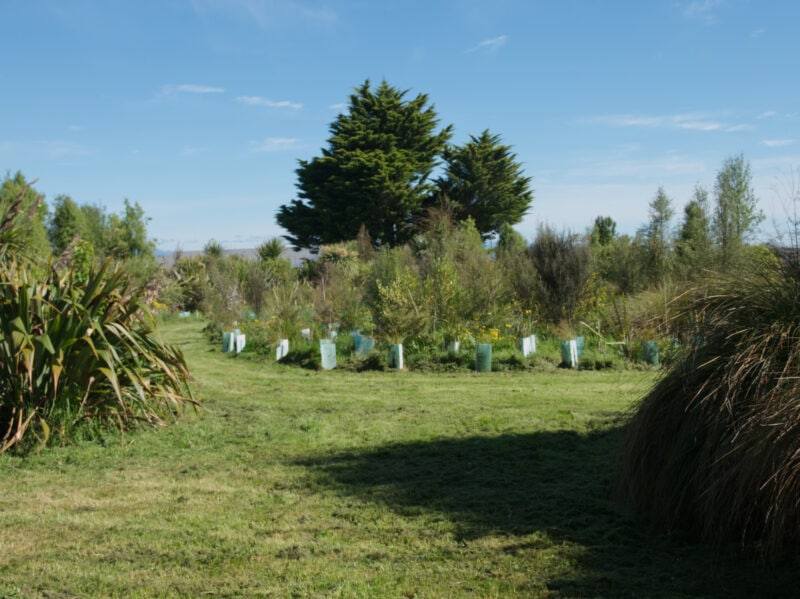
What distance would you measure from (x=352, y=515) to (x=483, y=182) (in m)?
34.2

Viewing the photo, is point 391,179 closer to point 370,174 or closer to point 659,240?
point 370,174

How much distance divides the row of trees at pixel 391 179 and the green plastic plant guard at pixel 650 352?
83.6 feet

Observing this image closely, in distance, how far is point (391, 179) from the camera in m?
35.4

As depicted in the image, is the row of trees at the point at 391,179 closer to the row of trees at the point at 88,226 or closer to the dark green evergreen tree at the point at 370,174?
the dark green evergreen tree at the point at 370,174

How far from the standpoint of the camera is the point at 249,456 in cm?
538

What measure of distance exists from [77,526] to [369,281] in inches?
391

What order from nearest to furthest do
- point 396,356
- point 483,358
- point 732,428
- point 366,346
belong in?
point 732,428 → point 483,358 → point 396,356 → point 366,346

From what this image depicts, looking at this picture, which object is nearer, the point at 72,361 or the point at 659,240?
the point at 72,361

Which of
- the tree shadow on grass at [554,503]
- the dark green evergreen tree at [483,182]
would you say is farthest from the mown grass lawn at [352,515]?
the dark green evergreen tree at [483,182]

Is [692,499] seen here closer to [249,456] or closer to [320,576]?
[320,576]

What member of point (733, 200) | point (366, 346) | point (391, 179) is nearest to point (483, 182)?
point (391, 179)

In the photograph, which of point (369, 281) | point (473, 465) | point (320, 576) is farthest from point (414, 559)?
point (369, 281)

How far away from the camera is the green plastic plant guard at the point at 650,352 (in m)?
9.56

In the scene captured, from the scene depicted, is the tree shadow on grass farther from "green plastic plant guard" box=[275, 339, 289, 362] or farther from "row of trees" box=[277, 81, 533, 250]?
"row of trees" box=[277, 81, 533, 250]
